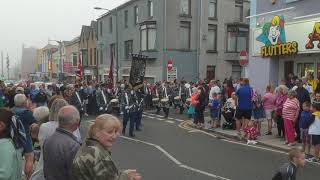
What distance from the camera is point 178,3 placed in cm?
3631

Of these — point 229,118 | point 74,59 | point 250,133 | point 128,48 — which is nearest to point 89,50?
point 74,59

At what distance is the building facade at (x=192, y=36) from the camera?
3619 cm

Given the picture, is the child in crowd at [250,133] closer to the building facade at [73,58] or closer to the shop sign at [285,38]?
the shop sign at [285,38]

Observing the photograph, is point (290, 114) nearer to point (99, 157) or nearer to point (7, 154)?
point (7, 154)

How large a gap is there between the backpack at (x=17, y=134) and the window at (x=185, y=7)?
31.4m

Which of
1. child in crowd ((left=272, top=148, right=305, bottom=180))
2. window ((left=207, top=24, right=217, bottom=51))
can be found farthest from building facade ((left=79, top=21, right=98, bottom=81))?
child in crowd ((left=272, top=148, right=305, bottom=180))

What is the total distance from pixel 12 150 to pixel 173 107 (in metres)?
23.3

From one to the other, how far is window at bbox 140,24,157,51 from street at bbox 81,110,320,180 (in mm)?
21362

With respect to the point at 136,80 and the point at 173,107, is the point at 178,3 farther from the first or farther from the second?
the point at 136,80

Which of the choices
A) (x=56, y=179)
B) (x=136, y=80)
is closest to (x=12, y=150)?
(x=56, y=179)

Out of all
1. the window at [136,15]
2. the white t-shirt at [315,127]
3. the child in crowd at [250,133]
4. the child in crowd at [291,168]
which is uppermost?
the window at [136,15]

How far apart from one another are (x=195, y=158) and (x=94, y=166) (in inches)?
315

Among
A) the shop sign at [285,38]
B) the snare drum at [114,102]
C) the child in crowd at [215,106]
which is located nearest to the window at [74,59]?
the snare drum at [114,102]

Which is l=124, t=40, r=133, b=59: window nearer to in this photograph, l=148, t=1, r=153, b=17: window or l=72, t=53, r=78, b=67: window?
l=148, t=1, r=153, b=17: window
